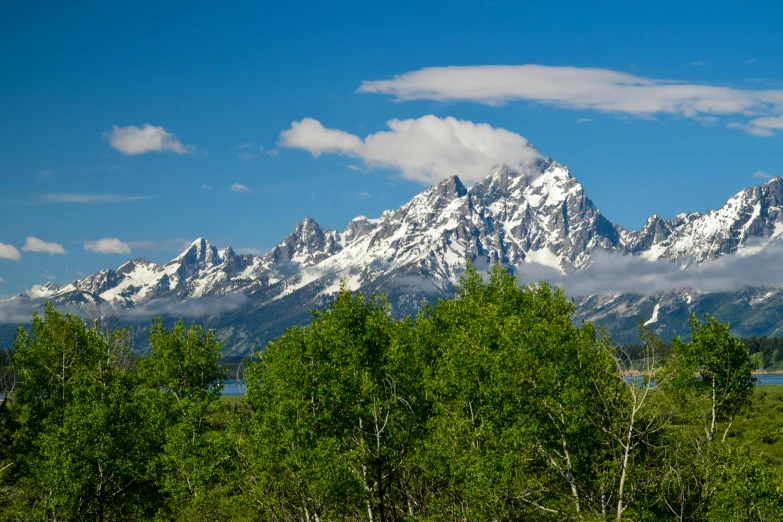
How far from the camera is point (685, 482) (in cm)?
5228

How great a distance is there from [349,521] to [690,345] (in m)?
33.3

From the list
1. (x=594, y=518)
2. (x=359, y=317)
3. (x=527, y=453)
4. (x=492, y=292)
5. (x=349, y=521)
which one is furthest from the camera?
(x=492, y=292)

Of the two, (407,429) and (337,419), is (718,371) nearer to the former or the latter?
(407,429)

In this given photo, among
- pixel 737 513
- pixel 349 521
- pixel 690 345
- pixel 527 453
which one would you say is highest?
pixel 690 345

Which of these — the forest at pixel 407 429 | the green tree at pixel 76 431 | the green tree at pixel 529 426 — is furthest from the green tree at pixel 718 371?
the green tree at pixel 76 431

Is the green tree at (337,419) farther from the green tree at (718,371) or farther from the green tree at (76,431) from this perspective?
the green tree at (718,371)

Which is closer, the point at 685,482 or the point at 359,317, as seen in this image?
the point at 685,482

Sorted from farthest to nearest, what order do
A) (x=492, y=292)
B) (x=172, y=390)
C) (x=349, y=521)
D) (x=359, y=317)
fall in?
(x=492, y=292) → (x=172, y=390) → (x=349, y=521) → (x=359, y=317)

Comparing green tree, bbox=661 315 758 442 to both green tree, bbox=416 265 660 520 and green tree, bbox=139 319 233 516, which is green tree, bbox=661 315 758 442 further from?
green tree, bbox=139 319 233 516

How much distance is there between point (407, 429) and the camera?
189 ft

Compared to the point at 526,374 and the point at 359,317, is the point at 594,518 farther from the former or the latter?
the point at 359,317

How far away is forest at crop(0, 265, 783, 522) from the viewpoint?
1886 inches

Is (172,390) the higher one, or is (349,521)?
(172,390)

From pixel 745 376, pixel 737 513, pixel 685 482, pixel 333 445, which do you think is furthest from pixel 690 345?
pixel 333 445
